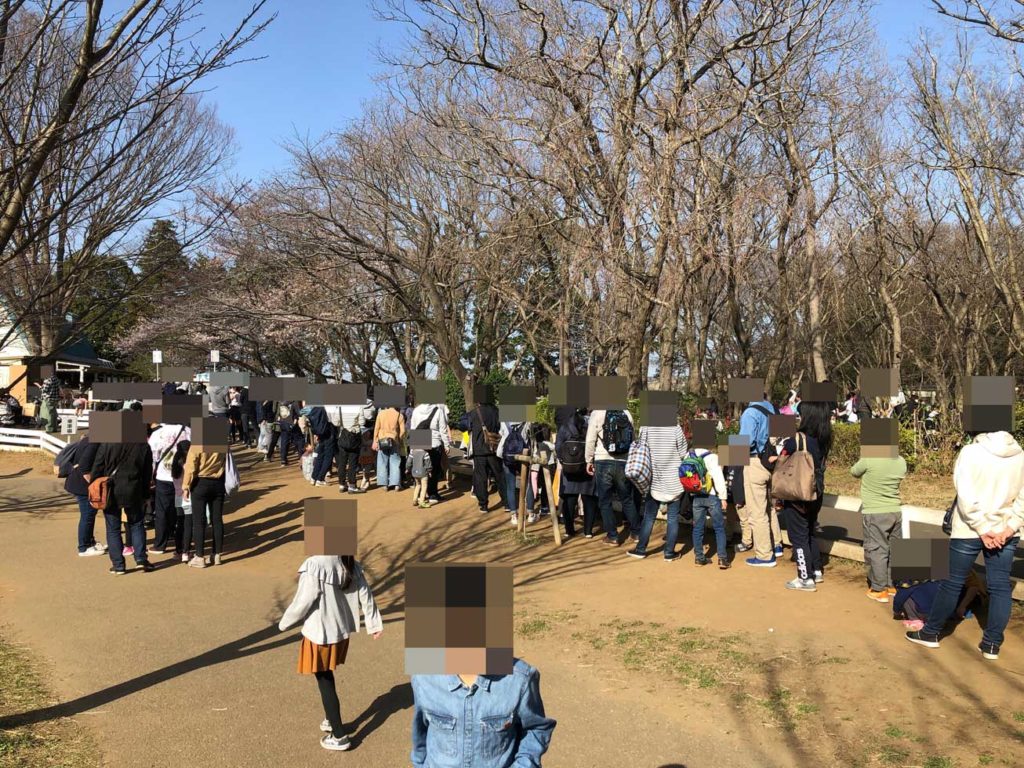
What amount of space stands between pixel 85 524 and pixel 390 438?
4.14 m

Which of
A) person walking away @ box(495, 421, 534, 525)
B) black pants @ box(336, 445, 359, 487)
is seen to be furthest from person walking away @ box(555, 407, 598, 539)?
black pants @ box(336, 445, 359, 487)

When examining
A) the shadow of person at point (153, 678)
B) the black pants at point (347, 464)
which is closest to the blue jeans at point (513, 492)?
the black pants at point (347, 464)

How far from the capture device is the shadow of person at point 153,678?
14.8 feet

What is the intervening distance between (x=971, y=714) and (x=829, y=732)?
812mm

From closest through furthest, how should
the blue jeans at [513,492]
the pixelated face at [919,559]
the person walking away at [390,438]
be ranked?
the pixelated face at [919,559] → the blue jeans at [513,492] → the person walking away at [390,438]

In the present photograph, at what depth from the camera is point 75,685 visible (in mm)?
5023

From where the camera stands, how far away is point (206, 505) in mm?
8406

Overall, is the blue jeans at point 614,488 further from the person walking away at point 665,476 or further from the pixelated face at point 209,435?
the pixelated face at point 209,435

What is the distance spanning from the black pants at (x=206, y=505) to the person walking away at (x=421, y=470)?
2948mm

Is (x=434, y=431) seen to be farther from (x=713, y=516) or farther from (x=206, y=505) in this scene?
(x=713, y=516)

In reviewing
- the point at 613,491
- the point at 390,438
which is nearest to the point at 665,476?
the point at 613,491

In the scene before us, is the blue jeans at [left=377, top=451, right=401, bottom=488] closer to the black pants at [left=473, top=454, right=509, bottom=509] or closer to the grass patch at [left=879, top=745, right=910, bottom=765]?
the black pants at [left=473, top=454, right=509, bottom=509]

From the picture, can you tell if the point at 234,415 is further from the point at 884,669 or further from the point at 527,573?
the point at 884,669

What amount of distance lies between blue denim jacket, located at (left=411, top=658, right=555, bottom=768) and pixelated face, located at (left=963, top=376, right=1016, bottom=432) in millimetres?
3820
